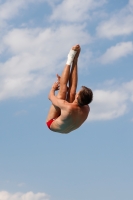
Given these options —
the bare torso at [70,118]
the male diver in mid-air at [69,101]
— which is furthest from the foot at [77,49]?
the bare torso at [70,118]

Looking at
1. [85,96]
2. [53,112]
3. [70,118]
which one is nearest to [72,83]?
[85,96]

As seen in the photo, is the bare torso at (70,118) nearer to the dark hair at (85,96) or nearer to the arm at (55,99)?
the arm at (55,99)

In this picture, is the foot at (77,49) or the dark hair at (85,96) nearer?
the dark hair at (85,96)

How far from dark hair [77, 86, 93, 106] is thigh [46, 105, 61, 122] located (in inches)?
48.1

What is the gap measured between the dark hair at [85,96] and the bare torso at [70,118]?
0.43 m

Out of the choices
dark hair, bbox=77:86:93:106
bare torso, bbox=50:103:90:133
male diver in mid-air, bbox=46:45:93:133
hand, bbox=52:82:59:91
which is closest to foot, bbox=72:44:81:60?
male diver in mid-air, bbox=46:45:93:133

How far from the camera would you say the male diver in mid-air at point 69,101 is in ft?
45.3

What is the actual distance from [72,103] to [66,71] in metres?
1.08

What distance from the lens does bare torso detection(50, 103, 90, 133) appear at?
45.6 feet

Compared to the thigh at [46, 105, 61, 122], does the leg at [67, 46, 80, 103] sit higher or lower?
higher

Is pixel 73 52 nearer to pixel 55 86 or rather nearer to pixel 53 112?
pixel 55 86

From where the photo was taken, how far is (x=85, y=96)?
1342cm

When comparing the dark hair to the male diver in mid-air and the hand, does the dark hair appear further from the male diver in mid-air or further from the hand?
the hand

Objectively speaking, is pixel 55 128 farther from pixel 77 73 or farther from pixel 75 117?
pixel 77 73
